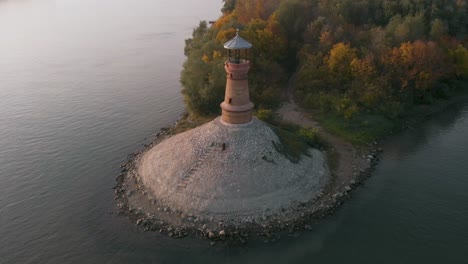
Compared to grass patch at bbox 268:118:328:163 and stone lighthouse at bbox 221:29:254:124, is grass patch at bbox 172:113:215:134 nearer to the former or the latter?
grass patch at bbox 268:118:328:163

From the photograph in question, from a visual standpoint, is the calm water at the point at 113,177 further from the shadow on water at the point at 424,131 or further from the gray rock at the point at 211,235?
the gray rock at the point at 211,235

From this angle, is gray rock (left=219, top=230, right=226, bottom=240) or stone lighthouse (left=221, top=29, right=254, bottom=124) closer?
gray rock (left=219, top=230, right=226, bottom=240)

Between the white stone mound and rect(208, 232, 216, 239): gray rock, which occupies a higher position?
the white stone mound

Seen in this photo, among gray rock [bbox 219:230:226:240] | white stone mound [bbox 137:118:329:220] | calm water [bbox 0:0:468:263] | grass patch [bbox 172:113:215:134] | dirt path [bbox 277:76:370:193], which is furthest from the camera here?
grass patch [bbox 172:113:215:134]

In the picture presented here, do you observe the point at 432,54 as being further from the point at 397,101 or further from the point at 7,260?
the point at 7,260

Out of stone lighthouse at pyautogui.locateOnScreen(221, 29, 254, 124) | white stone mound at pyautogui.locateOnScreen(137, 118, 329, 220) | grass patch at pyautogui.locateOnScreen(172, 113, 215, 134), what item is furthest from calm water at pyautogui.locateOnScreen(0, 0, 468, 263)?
stone lighthouse at pyautogui.locateOnScreen(221, 29, 254, 124)

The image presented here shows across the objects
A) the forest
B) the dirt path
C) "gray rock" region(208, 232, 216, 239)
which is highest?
the forest

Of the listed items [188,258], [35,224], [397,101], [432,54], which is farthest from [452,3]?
[35,224]
